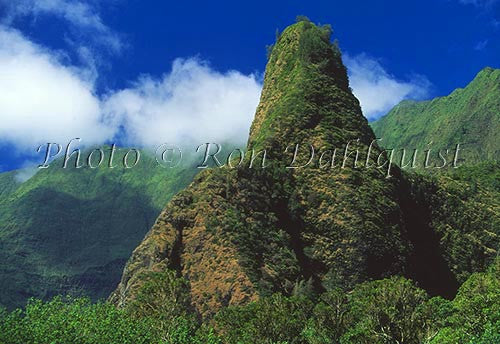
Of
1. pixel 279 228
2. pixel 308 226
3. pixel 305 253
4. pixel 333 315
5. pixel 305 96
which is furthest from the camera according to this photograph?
pixel 305 96

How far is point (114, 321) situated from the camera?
4028 cm

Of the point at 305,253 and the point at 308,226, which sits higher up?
the point at 308,226

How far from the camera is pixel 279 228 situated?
92.4 m

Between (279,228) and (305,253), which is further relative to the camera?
(279,228)

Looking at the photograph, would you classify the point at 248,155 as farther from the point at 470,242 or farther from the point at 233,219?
the point at 470,242

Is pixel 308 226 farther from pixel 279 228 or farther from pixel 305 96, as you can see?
pixel 305 96

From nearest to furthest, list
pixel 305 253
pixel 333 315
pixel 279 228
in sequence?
pixel 333 315 < pixel 305 253 < pixel 279 228

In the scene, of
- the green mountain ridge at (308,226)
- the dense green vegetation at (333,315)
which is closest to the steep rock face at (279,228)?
the green mountain ridge at (308,226)

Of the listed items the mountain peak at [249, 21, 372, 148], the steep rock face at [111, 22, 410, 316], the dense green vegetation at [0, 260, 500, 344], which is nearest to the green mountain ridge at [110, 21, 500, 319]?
the steep rock face at [111, 22, 410, 316]

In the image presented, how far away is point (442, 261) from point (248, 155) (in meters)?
39.5

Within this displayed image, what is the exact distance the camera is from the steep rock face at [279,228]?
3246 inches

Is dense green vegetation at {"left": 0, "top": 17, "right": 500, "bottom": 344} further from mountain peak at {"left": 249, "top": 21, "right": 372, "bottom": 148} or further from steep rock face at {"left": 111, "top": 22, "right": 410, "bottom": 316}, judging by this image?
mountain peak at {"left": 249, "top": 21, "right": 372, "bottom": 148}

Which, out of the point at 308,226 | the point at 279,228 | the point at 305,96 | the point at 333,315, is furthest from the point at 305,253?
the point at 305,96

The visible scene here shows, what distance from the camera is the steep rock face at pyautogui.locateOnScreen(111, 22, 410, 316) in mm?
82438
